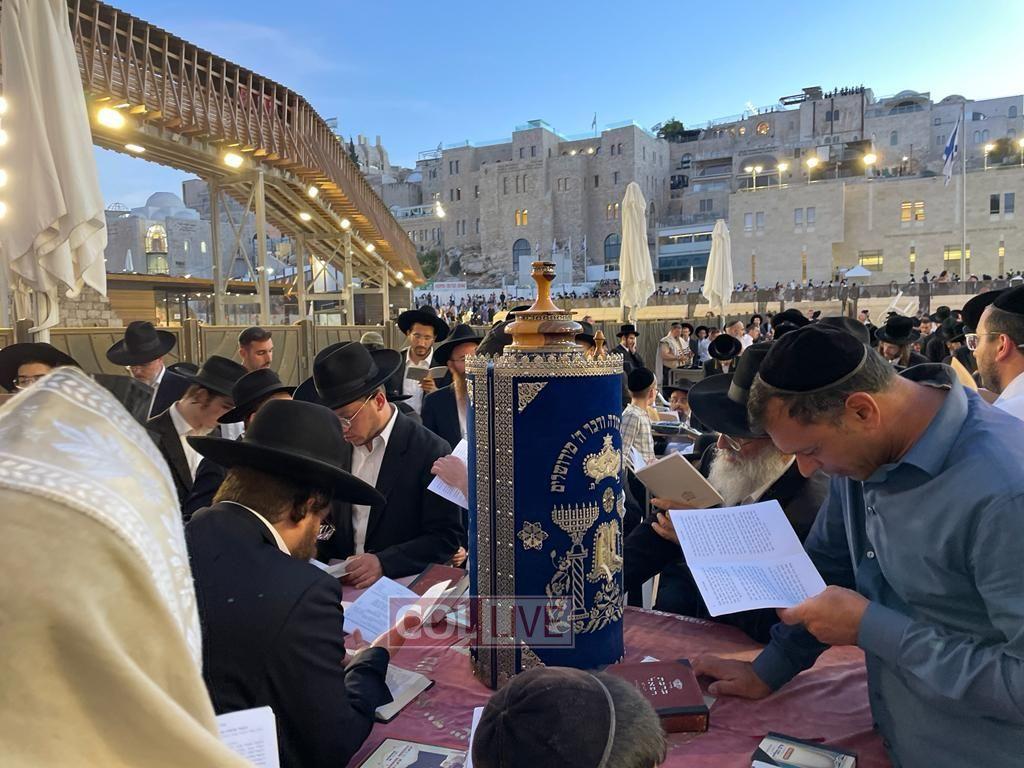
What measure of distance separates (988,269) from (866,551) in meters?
60.2

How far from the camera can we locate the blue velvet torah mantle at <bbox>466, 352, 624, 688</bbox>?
2148mm

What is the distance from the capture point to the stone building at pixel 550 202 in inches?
3014

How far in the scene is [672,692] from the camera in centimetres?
206

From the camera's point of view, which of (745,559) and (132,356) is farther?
(132,356)

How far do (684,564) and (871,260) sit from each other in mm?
59610

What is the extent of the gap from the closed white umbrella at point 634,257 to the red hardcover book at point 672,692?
45.7ft

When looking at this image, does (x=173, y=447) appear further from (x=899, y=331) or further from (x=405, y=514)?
(x=899, y=331)

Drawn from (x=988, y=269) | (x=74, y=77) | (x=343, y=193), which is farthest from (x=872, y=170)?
(x=74, y=77)

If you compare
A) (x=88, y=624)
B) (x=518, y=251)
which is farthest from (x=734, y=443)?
(x=518, y=251)

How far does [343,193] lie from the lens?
14.9 m

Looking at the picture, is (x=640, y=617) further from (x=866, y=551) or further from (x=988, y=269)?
(x=988, y=269)

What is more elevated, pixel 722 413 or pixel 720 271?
pixel 720 271

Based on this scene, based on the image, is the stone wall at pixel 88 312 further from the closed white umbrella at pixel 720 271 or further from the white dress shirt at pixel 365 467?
the closed white umbrella at pixel 720 271

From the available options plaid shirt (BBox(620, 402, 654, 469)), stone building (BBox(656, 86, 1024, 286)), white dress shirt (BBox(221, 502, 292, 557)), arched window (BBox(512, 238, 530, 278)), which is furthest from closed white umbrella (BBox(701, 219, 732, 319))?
arched window (BBox(512, 238, 530, 278))
